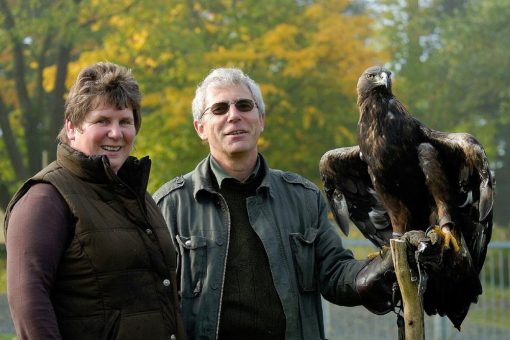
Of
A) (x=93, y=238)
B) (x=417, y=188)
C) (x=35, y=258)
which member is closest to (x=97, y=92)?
(x=93, y=238)

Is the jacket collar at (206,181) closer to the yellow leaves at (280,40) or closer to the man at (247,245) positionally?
the man at (247,245)

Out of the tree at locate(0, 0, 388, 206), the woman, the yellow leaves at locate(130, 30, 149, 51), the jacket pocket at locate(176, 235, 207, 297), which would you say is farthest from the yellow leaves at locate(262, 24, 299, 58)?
the woman

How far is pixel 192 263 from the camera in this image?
11.1ft

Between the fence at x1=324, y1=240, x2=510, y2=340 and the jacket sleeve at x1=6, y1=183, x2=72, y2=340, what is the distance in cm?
582

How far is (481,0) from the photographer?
21156mm

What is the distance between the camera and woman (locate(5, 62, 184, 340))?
8.29 ft

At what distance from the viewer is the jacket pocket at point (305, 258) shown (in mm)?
3451

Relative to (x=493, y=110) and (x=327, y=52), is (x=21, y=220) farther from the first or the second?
(x=493, y=110)

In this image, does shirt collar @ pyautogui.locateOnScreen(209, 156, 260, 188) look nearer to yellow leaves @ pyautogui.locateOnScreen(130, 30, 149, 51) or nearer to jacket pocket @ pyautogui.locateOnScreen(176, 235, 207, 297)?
jacket pocket @ pyautogui.locateOnScreen(176, 235, 207, 297)

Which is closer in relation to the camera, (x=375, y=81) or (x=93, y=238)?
(x=93, y=238)

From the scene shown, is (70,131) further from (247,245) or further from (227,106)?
(247,245)

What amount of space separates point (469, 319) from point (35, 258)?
23.4ft

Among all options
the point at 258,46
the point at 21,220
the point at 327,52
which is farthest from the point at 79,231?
the point at 327,52

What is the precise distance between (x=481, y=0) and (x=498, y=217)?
8.14m
